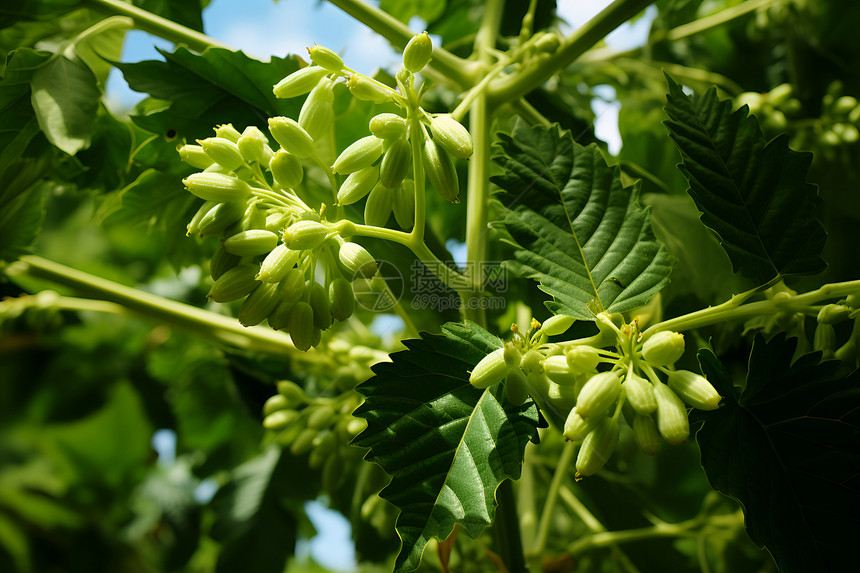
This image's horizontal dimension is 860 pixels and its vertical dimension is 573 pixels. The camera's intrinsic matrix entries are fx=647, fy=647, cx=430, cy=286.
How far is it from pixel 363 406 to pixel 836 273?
1.71ft

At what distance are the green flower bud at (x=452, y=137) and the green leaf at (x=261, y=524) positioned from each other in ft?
1.88

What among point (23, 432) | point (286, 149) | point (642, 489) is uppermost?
point (286, 149)

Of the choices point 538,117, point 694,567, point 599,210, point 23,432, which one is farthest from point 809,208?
point 23,432

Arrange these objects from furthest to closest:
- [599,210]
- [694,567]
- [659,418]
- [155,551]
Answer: [155,551] → [694,567] → [599,210] → [659,418]

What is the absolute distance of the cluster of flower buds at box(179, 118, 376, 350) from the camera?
39 cm

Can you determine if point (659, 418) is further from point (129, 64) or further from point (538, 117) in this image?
point (129, 64)

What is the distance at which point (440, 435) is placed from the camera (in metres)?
0.40

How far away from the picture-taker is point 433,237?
57 centimetres

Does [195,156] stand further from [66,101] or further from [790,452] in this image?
[790,452]

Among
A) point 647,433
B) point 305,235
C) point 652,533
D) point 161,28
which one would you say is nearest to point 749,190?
point 647,433

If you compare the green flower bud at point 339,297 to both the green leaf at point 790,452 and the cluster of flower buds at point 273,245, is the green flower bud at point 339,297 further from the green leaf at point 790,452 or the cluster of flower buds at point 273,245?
the green leaf at point 790,452

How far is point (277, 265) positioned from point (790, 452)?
319mm

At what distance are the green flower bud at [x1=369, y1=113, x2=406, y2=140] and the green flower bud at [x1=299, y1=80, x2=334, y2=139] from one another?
6 centimetres

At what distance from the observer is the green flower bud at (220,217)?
0.40 meters
